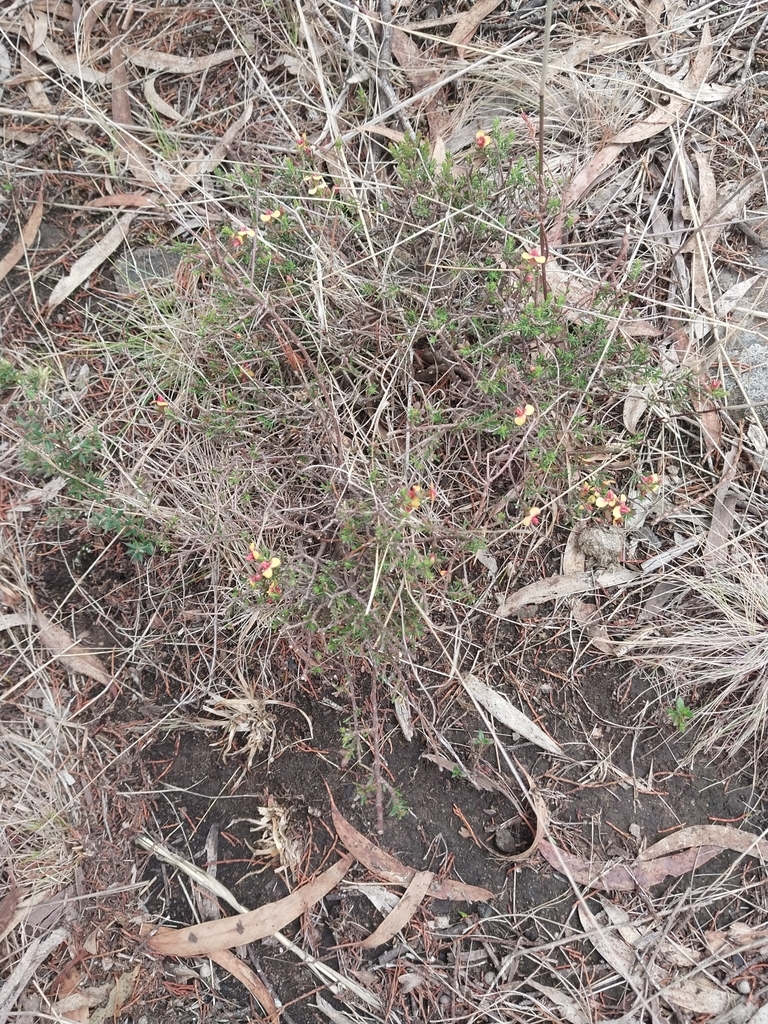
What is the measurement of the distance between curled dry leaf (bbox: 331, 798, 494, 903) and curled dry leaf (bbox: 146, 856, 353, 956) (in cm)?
5

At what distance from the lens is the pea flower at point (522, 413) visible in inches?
72.2

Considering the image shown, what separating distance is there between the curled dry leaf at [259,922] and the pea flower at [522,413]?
56.9 inches

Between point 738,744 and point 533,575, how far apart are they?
81cm

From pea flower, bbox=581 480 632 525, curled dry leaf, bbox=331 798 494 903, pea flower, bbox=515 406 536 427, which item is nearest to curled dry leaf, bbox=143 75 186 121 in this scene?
pea flower, bbox=515 406 536 427

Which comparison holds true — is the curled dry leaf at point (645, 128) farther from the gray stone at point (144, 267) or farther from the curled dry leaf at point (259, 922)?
the curled dry leaf at point (259, 922)

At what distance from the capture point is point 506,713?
2.08 metres

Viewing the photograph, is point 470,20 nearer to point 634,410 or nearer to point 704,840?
point 634,410

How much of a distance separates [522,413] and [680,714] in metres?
1.07

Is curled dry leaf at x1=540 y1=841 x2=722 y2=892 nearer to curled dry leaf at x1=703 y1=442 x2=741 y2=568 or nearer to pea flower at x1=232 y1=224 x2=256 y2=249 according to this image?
curled dry leaf at x1=703 y1=442 x2=741 y2=568

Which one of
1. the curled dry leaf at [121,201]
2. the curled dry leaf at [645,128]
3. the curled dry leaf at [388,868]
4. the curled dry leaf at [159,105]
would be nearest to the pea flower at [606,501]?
the curled dry leaf at [645,128]

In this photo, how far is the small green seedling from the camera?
2.00 meters

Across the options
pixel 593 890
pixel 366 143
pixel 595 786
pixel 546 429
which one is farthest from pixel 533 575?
pixel 366 143

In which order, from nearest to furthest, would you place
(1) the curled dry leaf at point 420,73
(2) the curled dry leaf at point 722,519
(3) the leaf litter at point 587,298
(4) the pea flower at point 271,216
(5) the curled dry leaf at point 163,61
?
(3) the leaf litter at point 587,298 < (4) the pea flower at point 271,216 < (2) the curled dry leaf at point 722,519 < (1) the curled dry leaf at point 420,73 < (5) the curled dry leaf at point 163,61

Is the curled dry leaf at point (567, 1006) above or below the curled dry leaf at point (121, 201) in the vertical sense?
below
